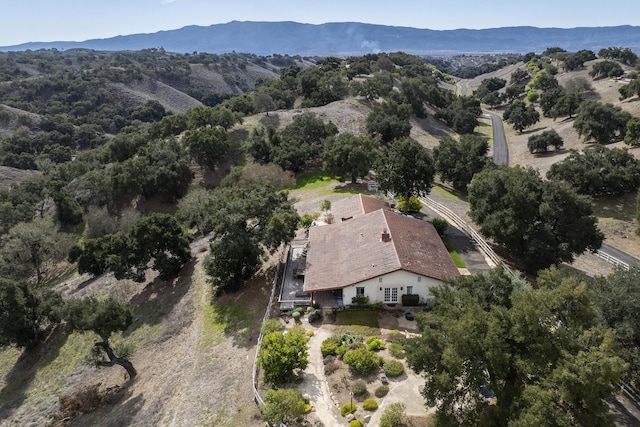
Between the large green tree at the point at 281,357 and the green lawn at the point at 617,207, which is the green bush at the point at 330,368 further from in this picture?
the green lawn at the point at 617,207

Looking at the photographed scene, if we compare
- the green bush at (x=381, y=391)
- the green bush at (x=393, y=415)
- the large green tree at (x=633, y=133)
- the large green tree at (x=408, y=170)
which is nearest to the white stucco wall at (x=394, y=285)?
the green bush at (x=381, y=391)

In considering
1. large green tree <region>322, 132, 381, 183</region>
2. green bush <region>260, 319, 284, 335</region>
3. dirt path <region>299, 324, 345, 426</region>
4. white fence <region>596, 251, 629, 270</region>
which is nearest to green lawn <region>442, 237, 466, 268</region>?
dirt path <region>299, 324, 345, 426</region>

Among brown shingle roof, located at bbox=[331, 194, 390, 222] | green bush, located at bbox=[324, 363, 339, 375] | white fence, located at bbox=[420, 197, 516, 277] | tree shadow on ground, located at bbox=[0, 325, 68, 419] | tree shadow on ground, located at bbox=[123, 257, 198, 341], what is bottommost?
tree shadow on ground, located at bbox=[0, 325, 68, 419]

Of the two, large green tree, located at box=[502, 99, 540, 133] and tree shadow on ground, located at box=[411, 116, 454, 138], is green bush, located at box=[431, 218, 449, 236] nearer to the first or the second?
tree shadow on ground, located at box=[411, 116, 454, 138]

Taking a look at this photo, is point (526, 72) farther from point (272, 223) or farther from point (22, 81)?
point (22, 81)

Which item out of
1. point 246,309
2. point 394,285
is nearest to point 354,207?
point 394,285

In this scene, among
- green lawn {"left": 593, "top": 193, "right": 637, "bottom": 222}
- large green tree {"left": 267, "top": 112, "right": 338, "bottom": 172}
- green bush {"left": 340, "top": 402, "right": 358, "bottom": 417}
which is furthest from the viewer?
large green tree {"left": 267, "top": 112, "right": 338, "bottom": 172}
